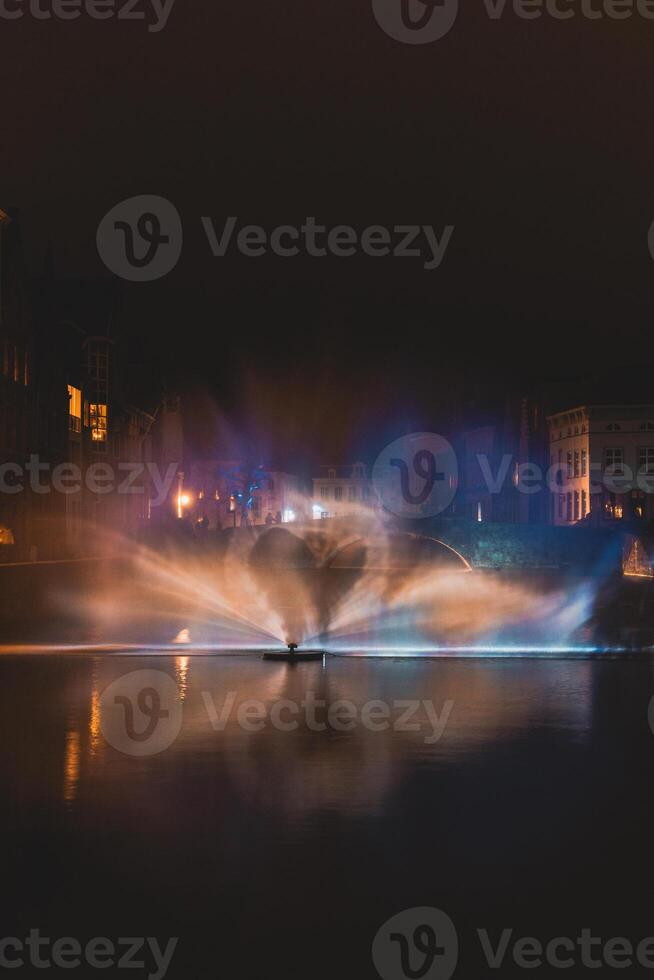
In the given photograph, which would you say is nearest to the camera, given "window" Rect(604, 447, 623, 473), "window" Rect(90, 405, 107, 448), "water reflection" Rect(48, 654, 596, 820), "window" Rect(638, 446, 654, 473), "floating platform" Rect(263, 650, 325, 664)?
"water reflection" Rect(48, 654, 596, 820)

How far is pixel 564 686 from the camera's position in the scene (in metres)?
22.7

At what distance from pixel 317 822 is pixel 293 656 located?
1586 centimetres

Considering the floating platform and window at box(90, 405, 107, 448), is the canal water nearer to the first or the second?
the floating platform

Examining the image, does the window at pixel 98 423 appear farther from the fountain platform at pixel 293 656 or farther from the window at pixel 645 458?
the fountain platform at pixel 293 656

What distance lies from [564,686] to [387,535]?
63.8 meters

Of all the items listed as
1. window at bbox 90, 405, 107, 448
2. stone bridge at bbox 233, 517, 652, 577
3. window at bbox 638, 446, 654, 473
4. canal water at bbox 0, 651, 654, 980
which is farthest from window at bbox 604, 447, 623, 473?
canal water at bbox 0, 651, 654, 980

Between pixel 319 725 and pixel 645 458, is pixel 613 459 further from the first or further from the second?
pixel 319 725

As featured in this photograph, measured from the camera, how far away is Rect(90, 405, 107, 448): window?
94.8m

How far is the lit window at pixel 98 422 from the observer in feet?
311

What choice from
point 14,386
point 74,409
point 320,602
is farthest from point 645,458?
point 320,602

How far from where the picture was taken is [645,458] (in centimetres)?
12638

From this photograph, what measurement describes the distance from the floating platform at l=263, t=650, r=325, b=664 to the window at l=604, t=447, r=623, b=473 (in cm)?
10194

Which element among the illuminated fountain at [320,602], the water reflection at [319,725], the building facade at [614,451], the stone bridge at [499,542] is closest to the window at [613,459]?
the building facade at [614,451]

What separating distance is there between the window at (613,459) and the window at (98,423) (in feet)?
166
